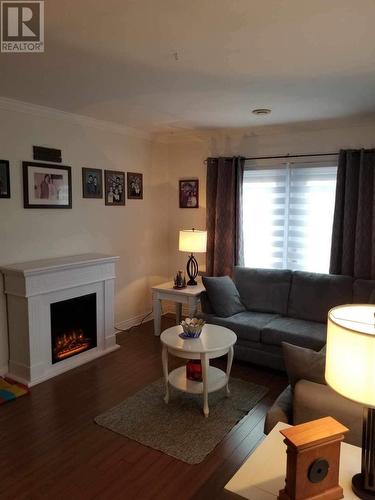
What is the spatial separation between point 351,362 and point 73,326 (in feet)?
10.9

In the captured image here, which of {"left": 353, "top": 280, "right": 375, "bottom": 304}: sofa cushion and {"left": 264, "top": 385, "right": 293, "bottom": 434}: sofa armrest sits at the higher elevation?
{"left": 353, "top": 280, "right": 375, "bottom": 304}: sofa cushion

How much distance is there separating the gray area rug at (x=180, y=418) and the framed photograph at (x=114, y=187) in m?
2.24

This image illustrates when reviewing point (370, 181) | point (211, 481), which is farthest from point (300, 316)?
point (211, 481)

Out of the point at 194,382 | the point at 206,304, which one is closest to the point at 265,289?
the point at 206,304

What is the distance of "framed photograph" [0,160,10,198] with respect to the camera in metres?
3.41

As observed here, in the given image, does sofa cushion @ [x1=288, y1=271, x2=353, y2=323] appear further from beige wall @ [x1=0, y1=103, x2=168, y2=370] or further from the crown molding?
the crown molding

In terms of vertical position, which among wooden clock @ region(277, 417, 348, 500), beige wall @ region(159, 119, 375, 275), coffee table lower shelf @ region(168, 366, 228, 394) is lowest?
coffee table lower shelf @ region(168, 366, 228, 394)

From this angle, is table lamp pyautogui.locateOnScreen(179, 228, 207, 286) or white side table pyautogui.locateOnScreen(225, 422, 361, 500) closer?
white side table pyautogui.locateOnScreen(225, 422, 361, 500)

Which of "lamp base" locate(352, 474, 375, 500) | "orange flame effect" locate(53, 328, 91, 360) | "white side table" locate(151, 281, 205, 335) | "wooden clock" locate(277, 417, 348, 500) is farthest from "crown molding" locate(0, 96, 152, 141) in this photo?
"lamp base" locate(352, 474, 375, 500)

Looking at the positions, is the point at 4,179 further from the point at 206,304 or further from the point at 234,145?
the point at 234,145

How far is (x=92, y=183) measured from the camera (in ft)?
14.2

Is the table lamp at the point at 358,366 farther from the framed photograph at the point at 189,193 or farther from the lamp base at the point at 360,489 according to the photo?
the framed photograph at the point at 189,193

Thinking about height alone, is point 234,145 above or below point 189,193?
above

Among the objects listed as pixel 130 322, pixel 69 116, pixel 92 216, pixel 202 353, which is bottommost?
pixel 130 322
